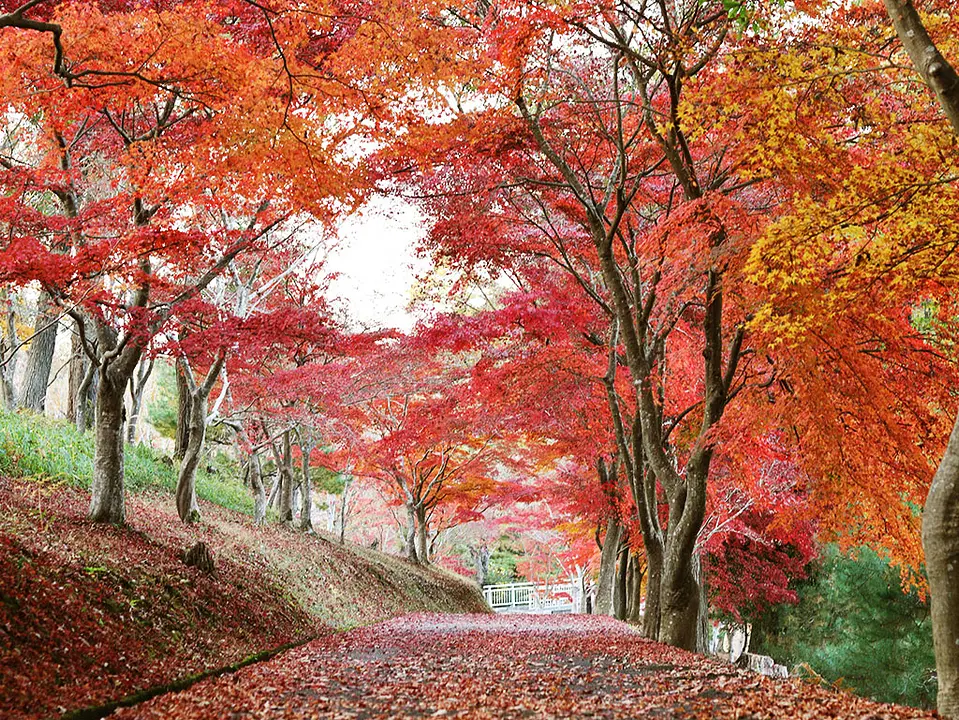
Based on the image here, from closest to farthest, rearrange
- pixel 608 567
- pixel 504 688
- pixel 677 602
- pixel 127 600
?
1. pixel 504 688
2. pixel 127 600
3. pixel 677 602
4. pixel 608 567

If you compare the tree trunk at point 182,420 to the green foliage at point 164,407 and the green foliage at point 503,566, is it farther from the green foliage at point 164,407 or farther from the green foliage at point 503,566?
the green foliage at point 503,566

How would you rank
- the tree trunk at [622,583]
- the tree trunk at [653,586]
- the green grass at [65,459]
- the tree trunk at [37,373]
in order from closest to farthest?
the tree trunk at [653,586], the green grass at [65,459], the tree trunk at [37,373], the tree trunk at [622,583]

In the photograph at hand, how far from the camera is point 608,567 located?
18.8m

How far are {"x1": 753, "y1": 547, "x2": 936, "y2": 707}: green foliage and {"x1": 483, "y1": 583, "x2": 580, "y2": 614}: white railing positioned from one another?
67.1ft

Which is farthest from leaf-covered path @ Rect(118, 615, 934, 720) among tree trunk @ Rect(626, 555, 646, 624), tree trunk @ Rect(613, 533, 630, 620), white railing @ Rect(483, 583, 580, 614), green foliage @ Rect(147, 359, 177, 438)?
white railing @ Rect(483, 583, 580, 614)

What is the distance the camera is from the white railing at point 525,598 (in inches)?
1403

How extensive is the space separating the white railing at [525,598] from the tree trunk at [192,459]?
2385 centimetres

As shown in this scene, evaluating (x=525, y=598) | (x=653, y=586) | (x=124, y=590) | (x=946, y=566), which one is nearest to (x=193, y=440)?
(x=124, y=590)

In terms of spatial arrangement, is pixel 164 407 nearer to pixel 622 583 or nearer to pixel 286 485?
pixel 286 485

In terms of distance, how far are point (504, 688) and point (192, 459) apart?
875 centimetres

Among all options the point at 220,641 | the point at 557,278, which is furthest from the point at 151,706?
the point at 557,278

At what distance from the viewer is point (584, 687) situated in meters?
6.74

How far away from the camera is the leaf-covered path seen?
5414mm

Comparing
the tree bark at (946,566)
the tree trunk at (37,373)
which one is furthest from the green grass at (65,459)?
the tree bark at (946,566)
